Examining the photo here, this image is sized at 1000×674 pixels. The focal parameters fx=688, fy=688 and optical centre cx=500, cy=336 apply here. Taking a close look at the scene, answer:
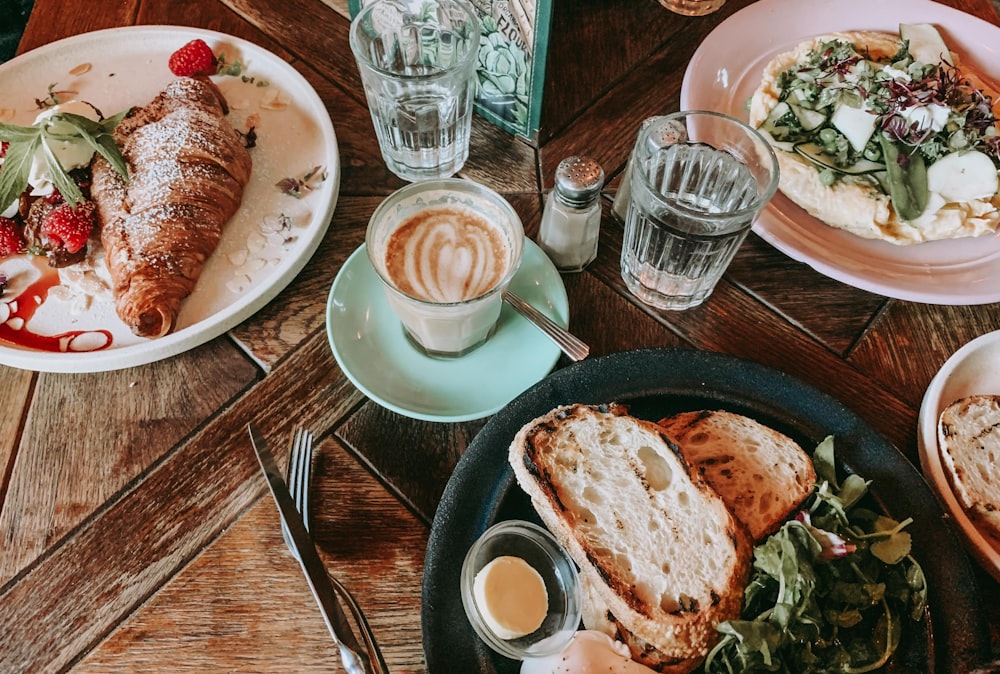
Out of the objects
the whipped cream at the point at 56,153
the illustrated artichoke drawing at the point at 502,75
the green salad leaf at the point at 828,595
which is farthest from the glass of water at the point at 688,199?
the whipped cream at the point at 56,153

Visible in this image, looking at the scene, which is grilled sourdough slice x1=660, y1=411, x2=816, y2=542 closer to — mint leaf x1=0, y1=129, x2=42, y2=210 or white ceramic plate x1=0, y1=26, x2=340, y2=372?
white ceramic plate x1=0, y1=26, x2=340, y2=372

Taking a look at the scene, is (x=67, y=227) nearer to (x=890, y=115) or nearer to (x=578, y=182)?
(x=578, y=182)

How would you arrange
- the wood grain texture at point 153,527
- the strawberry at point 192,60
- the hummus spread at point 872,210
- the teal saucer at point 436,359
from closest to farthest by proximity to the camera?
the wood grain texture at point 153,527, the teal saucer at point 436,359, the hummus spread at point 872,210, the strawberry at point 192,60

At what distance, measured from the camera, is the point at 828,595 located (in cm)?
80

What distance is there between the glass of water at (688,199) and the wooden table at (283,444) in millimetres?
57

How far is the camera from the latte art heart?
1.04 metres

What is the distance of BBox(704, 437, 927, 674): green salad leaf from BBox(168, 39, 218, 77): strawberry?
1292 millimetres

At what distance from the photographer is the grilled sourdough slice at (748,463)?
33.6 inches

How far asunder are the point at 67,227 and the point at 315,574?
753 mm

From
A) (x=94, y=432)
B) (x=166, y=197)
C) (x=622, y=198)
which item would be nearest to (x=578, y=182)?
(x=622, y=198)

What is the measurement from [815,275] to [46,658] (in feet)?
4.02

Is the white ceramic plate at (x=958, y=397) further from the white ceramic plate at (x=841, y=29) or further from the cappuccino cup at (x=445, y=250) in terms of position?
the cappuccino cup at (x=445, y=250)

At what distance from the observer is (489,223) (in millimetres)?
1098

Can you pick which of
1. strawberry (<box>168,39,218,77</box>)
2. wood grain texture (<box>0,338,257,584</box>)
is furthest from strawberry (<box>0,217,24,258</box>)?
strawberry (<box>168,39,218,77</box>)
